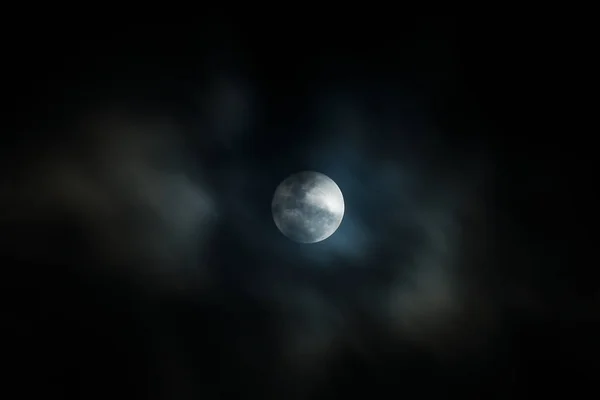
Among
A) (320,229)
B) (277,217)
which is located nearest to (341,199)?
(320,229)

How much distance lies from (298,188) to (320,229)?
97 cm

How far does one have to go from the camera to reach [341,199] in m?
5.93

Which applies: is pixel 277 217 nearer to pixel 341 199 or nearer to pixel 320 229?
pixel 320 229

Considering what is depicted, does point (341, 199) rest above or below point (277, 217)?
above

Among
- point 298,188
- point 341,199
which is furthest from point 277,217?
point 341,199

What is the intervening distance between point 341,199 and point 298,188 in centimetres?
95

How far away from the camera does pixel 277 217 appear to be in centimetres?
601

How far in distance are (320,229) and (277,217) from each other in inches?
37.4

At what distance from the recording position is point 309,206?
18.6ft

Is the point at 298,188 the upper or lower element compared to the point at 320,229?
upper

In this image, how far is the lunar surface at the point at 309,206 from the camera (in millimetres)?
5688

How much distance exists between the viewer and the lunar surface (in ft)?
18.7

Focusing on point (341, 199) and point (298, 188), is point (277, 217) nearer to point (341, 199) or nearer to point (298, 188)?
point (298, 188)
